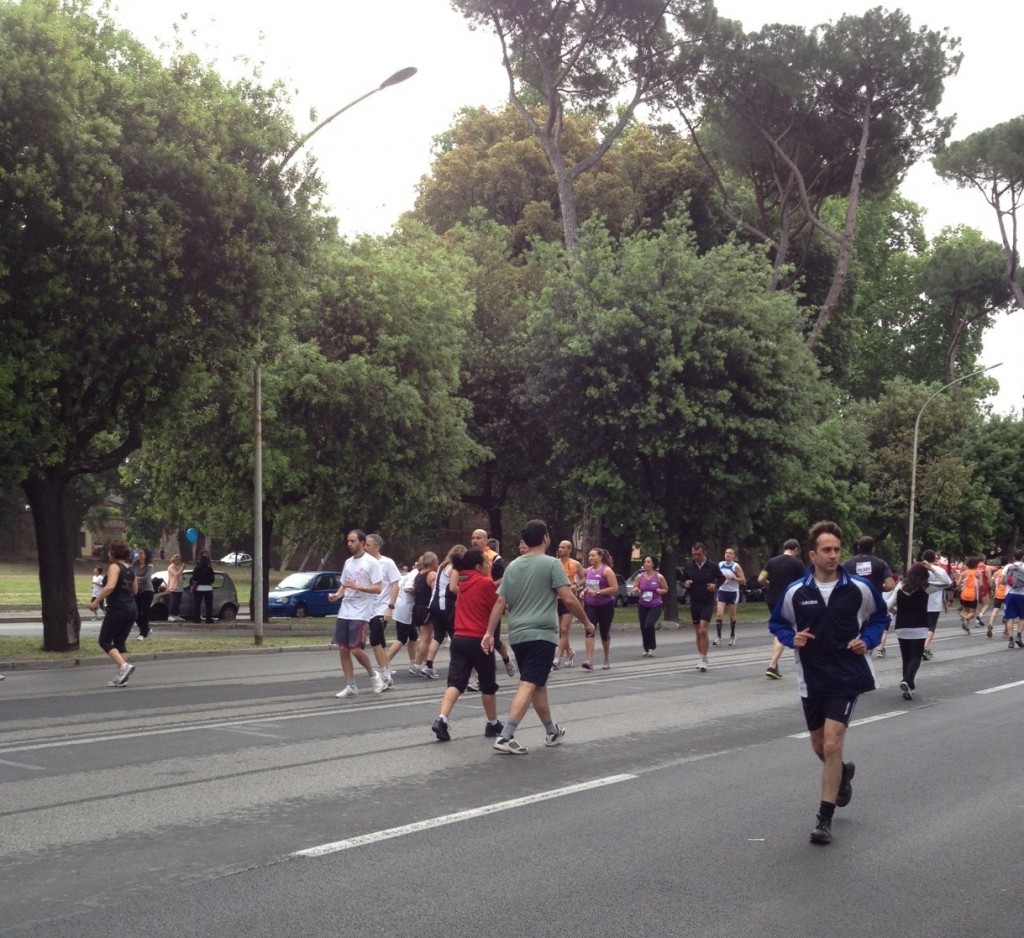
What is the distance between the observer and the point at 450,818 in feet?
24.0

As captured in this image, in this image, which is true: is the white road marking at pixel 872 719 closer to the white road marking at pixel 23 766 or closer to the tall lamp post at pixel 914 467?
the white road marking at pixel 23 766

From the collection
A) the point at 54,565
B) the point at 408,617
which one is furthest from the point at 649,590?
the point at 54,565

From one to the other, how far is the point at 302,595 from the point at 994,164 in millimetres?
32143

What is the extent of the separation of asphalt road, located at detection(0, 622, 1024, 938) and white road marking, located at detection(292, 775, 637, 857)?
0.03m

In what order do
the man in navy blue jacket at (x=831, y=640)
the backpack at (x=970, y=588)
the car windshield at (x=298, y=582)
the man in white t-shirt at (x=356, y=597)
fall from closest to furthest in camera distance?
1. the man in navy blue jacket at (x=831, y=640)
2. the man in white t-shirt at (x=356, y=597)
3. the backpack at (x=970, y=588)
4. the car windshield at (x=298, y=582)

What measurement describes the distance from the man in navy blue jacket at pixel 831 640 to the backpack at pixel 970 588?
23446 mm

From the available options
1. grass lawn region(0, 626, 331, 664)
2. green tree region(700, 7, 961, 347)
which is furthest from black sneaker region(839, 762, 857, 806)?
green tree region(700, 7, 961, 347)

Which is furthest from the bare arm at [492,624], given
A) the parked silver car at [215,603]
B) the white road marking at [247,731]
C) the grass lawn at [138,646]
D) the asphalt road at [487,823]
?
the parked silver car at [215,603]

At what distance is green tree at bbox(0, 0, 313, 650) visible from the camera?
16984mm

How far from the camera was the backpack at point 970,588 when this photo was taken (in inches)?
1149

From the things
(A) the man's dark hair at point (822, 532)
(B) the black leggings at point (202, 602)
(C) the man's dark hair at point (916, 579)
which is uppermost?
(A) the man's dark hair at point (822, 532)

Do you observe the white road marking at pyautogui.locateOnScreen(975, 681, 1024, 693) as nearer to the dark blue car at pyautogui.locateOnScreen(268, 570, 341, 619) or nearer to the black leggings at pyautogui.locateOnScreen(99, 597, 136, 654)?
the black leggings at pyautogui.locateOnScreen(99, 597, 136, 654)

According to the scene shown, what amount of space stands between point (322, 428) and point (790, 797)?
22.5m

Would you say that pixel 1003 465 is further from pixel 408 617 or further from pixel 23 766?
pixel 23 766
